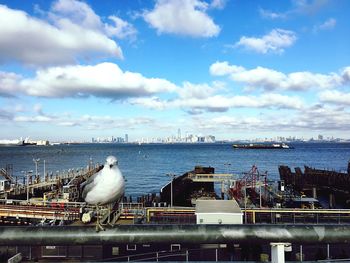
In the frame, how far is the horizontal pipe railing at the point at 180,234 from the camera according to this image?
230 cm

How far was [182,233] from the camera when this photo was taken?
231 centimetres

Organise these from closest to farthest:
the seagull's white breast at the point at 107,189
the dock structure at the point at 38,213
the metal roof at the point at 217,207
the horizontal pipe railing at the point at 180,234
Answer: the horizontal pipe railing at the point at 180,234
the seagull's white breast at the point at 107,189
the metal roof at the point at 217,207
the dock structure at the point at 38,213

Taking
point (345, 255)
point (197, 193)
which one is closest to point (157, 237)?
point (345, 255)

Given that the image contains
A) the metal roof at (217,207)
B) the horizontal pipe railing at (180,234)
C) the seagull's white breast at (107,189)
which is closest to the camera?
the horizontal pipe railing at (180,234)

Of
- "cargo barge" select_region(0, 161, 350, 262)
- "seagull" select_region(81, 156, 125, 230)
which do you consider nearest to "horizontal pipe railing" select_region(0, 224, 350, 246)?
"cargo barge" select_region(0, 161, 350, 262)

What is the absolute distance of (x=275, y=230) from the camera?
236 cm

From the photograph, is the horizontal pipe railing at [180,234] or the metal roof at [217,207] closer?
the horizontal pipe railing at [180,234]

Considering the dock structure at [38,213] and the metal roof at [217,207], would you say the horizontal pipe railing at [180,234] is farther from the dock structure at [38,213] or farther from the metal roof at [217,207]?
the dock structure at [38,213]

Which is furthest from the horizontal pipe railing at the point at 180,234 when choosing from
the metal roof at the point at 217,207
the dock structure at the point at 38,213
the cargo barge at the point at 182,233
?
the dock structure at the point at 38,213

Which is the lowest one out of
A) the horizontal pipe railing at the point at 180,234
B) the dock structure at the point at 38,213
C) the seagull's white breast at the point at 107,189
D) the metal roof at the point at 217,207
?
the dock structure at the point at 38,213

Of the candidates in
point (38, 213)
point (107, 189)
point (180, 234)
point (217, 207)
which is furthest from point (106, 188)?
point (38, 213)

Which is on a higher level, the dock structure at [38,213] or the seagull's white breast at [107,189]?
the seagull's white breast at [107,189]

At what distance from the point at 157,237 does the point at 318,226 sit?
1146 millimetres

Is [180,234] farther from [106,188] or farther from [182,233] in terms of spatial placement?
[106,188]
